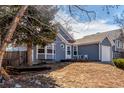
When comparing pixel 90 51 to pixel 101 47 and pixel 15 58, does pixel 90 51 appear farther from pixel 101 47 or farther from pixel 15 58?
pixel 15 58

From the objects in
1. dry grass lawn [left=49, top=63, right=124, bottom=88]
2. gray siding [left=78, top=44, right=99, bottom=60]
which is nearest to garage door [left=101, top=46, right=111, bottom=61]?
gray siding [left=78, top=44, right=99, bottom=60]

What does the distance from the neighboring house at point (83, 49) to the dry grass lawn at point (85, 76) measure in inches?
71.7

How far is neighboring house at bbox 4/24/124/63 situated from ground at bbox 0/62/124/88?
2023mm

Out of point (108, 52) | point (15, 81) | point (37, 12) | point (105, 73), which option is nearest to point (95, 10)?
point (37, 12)

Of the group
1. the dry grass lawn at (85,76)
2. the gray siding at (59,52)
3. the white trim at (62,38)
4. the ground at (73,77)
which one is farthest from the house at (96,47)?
the ground at (73,77)

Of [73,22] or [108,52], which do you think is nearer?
[73,22]

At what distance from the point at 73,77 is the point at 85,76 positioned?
1.30 ft

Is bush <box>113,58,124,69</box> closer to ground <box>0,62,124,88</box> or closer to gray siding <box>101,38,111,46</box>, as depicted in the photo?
ground <box>0,62,124,88</box>

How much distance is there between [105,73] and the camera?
9.75 m

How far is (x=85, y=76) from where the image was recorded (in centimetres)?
920

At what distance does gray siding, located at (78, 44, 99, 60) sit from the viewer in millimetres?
13920

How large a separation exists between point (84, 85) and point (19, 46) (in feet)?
10.0

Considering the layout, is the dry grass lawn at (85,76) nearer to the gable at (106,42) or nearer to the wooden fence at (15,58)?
the wooden fence at (15,58)
